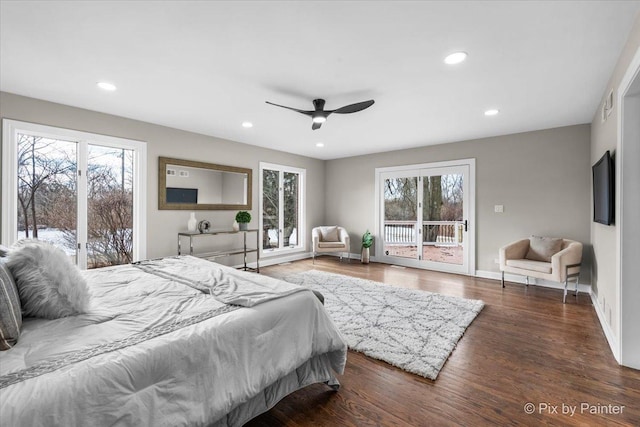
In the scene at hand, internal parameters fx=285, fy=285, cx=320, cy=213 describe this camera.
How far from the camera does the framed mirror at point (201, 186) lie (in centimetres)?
445

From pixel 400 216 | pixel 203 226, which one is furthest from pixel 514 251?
pixel 203 226

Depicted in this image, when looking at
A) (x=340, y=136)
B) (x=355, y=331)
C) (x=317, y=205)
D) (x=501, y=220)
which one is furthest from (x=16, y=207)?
(x=501, y=220)

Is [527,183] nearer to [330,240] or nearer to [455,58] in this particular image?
[455,58]

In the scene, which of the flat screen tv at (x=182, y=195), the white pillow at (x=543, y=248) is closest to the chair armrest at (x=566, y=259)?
the white pillow at (x=543, y=248)

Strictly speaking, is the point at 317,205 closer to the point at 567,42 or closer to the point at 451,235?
the point at 451,235

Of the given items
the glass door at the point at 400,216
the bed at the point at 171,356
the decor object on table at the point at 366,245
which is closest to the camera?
the bed at the point at 171,356

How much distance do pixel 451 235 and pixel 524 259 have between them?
127 centimetres

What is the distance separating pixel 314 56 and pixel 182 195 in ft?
10.9

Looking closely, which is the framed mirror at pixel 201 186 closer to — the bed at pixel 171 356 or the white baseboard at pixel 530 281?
the bed at pixel 171 356

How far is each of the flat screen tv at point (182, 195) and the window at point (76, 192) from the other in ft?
1.31

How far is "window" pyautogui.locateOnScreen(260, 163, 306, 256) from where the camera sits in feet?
19.8

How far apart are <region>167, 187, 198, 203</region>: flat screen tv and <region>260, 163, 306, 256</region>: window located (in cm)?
140

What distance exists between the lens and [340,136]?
4992 millimetres

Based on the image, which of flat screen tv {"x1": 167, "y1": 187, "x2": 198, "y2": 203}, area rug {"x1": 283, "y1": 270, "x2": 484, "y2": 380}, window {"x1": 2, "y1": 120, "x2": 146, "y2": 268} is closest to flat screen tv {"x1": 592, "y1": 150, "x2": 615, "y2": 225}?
area rug {"x1": 283, "y1": 270, "x2": 484, "y2": 380}
